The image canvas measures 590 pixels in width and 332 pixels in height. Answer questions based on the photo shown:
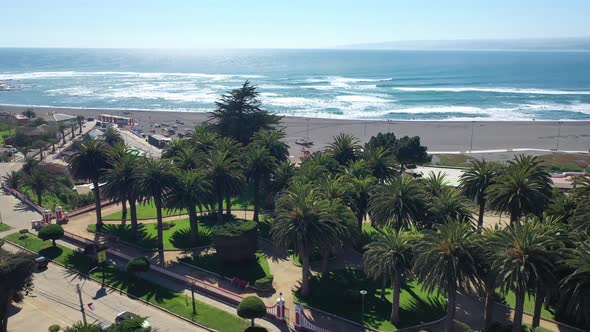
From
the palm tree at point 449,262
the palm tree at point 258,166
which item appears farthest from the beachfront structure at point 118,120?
the palm tree at point 449,262

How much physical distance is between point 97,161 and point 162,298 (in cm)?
2094

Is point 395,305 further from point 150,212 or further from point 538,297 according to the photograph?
point 150,212

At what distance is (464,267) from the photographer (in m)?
31.3

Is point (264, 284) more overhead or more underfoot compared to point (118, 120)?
more underfoot

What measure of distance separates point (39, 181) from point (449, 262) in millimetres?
53535

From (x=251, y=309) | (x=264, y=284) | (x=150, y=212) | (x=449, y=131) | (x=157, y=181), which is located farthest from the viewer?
(x=449, y=131)

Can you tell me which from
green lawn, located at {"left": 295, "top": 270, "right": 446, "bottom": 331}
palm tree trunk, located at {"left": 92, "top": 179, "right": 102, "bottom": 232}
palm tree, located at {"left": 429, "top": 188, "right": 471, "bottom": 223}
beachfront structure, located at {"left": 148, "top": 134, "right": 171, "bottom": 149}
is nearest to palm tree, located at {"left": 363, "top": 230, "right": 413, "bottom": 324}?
green lawn, located at {"left": 295, "top": 270, "right": 446, "bottom": 331}

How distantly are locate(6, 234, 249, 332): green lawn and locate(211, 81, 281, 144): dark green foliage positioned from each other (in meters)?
33.6

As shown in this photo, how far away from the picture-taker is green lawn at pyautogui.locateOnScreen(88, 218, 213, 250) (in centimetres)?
4956

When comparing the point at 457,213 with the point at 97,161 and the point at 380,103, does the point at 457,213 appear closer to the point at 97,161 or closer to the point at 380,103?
the point at 97,161

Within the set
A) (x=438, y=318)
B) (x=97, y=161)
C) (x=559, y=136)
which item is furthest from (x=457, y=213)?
(x=559, y=136)

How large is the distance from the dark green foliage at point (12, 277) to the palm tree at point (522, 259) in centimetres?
3237

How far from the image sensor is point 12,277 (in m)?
30.4

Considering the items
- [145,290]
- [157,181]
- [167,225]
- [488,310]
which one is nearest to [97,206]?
[167,225]
